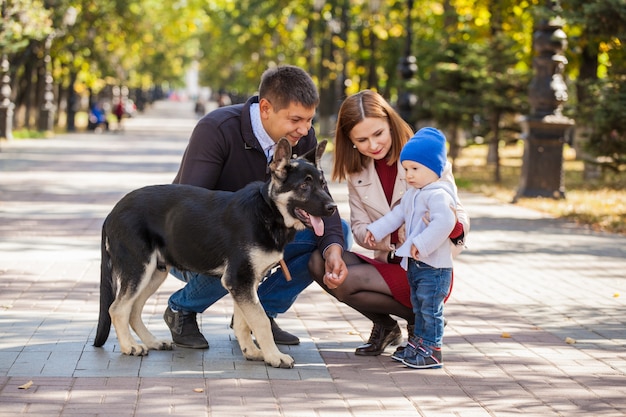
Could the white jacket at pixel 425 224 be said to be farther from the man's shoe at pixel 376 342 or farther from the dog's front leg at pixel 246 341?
the dog's front leg at pixel 246 341

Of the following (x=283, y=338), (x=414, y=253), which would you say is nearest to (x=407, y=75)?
(x=283, y=338)

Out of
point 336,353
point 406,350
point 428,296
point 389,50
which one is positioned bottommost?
point 336,353

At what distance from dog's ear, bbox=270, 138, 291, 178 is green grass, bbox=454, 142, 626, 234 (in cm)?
967

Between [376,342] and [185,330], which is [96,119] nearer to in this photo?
[185,330]

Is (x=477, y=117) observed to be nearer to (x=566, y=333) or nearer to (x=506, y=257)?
(x=506, y=257)

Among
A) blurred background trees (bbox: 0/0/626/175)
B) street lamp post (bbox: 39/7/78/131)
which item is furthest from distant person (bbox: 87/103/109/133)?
street lamp post (bbox: 39/7/78/131)

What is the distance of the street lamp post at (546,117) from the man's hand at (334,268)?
12090 mm

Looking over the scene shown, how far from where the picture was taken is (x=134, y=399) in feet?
18.1

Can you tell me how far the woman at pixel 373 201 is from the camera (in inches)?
265

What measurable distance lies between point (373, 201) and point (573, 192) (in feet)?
47.2

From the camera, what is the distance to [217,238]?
6.18m

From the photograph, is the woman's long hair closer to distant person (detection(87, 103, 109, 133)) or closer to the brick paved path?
the brick paved path

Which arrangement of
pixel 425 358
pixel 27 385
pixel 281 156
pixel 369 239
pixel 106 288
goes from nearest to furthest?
1. pixel 27 385
2. pixel 281 156
3. pixel 425 358
4. pixel 106 288
5. pixel 369 239

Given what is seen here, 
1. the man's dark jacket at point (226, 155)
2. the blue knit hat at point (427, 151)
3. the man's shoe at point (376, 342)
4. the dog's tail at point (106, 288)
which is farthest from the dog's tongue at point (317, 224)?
the dog's tail at point (106, 288)
